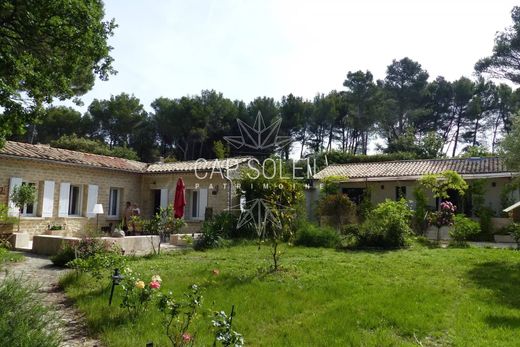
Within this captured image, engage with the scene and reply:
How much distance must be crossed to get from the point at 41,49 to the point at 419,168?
18.9m

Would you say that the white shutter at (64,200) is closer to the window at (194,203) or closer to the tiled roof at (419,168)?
the window at (194,203)

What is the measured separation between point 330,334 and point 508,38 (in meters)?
27.7

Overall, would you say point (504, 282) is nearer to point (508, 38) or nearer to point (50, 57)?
point (50, 57)

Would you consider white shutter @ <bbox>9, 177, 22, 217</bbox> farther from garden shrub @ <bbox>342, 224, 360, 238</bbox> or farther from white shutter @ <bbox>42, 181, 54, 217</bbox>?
garden shrub @ <bbox>342, 224, 360, 238</bbox>

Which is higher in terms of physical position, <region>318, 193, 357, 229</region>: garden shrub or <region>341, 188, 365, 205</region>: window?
<region>341, 188, 365, 205</region>: window

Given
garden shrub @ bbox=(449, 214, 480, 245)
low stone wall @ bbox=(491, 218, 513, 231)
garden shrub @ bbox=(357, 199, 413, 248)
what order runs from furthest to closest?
low stone wall @ bbox=(491, 218, 513, 231) → garden shrub @ bbox=(449, 214, 480, 245) → garden shrub @ bbox=(357, 199, 413, 248)

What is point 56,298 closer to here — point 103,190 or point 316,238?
point 316,238

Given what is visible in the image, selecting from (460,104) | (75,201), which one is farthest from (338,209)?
(460,104)

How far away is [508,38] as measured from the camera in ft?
82.9

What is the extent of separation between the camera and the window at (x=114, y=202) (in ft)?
61.0

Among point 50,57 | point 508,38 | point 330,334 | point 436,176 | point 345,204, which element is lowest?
point 330,334

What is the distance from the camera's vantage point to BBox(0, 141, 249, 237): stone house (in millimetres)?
14695

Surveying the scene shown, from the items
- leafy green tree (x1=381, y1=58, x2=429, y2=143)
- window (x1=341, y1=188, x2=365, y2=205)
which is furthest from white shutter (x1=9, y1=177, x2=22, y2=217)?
leafy green tree (x1=381, y1=58, x2=429, y2=143)

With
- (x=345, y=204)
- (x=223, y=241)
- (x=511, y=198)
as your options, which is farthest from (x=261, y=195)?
(x=511, y=198)
